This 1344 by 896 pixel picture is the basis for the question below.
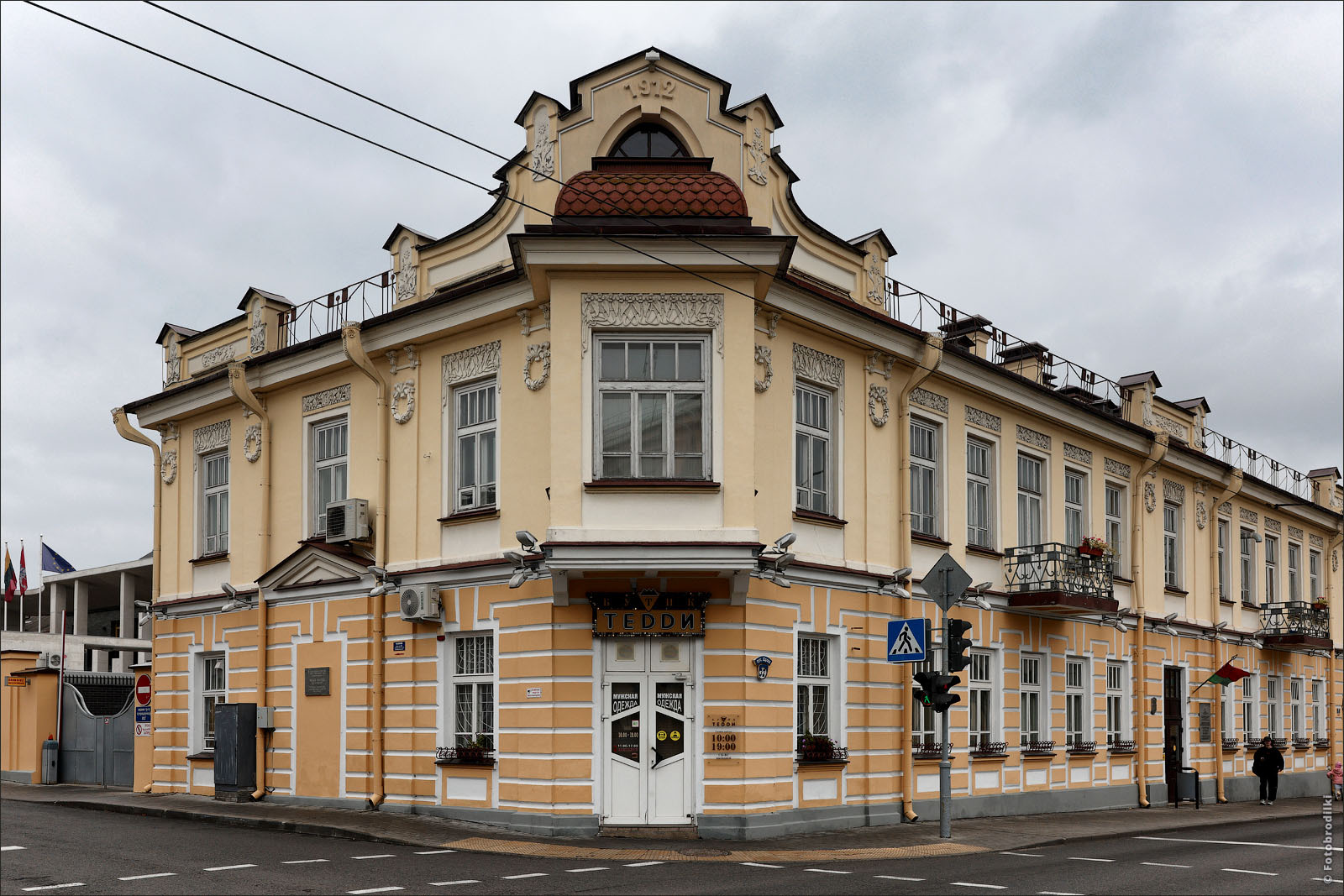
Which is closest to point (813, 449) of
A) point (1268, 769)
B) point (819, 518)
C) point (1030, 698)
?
point (819, 518)

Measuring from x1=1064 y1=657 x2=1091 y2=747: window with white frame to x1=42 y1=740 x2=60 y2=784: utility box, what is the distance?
66.5 ft

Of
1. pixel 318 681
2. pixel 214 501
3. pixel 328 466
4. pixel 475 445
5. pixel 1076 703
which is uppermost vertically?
pixel 475 445

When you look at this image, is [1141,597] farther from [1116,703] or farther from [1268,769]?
[1268,769]

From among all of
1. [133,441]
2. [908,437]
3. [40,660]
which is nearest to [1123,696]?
[908,437]

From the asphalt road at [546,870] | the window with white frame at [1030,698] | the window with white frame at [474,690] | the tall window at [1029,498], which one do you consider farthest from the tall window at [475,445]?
the window with white frame at [1030,698]

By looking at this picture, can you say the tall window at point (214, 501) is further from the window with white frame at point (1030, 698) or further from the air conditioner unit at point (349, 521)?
the window with white frame at point (1030, 698)

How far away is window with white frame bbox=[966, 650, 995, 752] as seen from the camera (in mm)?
22281

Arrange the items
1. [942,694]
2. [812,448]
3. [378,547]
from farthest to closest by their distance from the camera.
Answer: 1. [378,547]
2. [812,448]
3. [942,694]

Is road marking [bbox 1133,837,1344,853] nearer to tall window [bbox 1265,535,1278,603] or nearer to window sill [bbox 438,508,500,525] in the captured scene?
window sill [bbox 438,508,500,525]

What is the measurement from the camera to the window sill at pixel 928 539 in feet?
69.3

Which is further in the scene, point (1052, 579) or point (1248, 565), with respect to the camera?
point (1248, 565)

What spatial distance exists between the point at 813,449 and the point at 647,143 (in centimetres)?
494

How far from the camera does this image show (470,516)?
19188 millimetres

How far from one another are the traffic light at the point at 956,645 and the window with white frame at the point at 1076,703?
837 centimetres
